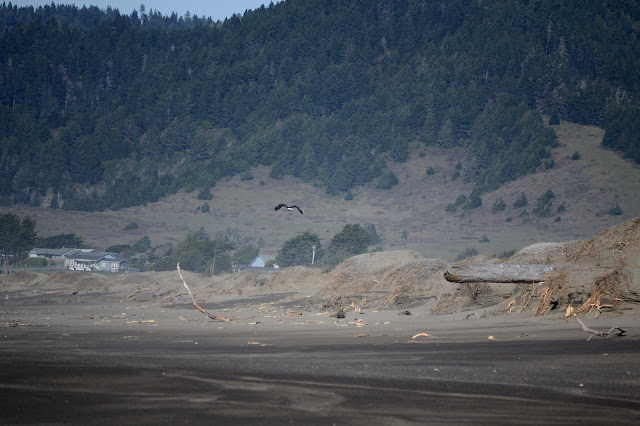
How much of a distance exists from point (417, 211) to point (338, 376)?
126 m

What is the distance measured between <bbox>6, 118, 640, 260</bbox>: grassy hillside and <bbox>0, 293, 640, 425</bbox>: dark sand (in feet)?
314

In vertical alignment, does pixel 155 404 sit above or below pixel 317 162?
below

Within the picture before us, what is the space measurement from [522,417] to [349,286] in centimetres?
2103

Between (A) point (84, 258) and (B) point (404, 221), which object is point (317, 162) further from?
(A) point (84, 258)

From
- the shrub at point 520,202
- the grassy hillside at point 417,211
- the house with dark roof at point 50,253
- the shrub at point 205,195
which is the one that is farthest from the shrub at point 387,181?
the house with dark roof at point 50,253

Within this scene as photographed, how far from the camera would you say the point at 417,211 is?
134625 mm

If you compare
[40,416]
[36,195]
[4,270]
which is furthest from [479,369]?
[36,195]

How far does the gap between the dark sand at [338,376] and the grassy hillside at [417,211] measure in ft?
314

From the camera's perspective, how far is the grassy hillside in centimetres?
11675

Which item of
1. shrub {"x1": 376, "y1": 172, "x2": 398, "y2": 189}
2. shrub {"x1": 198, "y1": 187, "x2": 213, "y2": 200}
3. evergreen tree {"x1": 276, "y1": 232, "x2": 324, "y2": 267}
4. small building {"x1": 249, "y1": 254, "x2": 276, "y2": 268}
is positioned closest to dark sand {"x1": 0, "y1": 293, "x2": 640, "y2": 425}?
evergreen tree {"x1": 276, "y1": 232, "x2": 324, "y2": 267}

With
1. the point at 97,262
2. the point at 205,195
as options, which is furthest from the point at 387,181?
the point at 97,262

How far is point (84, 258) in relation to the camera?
345 ft

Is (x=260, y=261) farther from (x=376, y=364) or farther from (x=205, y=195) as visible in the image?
(x=376, y=364)

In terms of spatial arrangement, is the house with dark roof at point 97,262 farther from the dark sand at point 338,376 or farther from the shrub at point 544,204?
the dark sand at point 338,376
